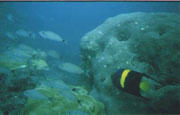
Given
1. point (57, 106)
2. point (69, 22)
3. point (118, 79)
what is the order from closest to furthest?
1. point (118, 79)
2. point (57, 106)
3. point (69, 22)

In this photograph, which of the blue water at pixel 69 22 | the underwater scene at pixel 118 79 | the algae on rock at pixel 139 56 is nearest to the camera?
the underwater scene at pixel 118 79

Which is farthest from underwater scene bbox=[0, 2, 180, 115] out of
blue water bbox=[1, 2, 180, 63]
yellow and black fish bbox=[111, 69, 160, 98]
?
blue water bbox=[1, 2, 180, 63]

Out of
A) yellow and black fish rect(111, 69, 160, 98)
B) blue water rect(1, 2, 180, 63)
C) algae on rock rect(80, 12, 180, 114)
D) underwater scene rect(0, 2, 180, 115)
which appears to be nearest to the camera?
yellow and black fish rect(111, 69, 160, 98)

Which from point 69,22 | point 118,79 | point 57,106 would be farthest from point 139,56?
point 69,22

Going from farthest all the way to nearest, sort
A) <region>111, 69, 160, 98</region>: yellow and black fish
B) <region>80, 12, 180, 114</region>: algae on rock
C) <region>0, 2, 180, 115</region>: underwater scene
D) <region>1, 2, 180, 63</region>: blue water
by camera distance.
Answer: <region>1, 2, 180, 63</region>: blue water, <region>80, 12, 180, 114</region>: algae on rock, <region>0, 2, 180, 115</region>: underwater scene, <region>111, 69, 160, 98</region>: yellow and black fish

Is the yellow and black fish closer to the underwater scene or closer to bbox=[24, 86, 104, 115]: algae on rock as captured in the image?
the underwater scene

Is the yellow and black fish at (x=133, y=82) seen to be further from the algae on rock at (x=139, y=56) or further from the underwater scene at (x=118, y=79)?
the algae on rock at (x=139, y=56)

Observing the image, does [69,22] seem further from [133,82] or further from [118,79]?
[133,82]

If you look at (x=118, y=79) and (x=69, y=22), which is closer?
(x=118, y=79)

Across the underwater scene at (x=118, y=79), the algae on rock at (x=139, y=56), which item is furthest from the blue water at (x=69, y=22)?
the underwater scene at (x=118, y=79)

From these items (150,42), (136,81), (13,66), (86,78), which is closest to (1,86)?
(13,66)

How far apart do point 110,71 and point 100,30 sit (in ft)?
9.27

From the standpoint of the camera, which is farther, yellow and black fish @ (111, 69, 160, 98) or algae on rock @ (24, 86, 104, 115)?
algae on rock @ (24, 86, 104, 115)

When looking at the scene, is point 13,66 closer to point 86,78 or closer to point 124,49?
point 86,78
